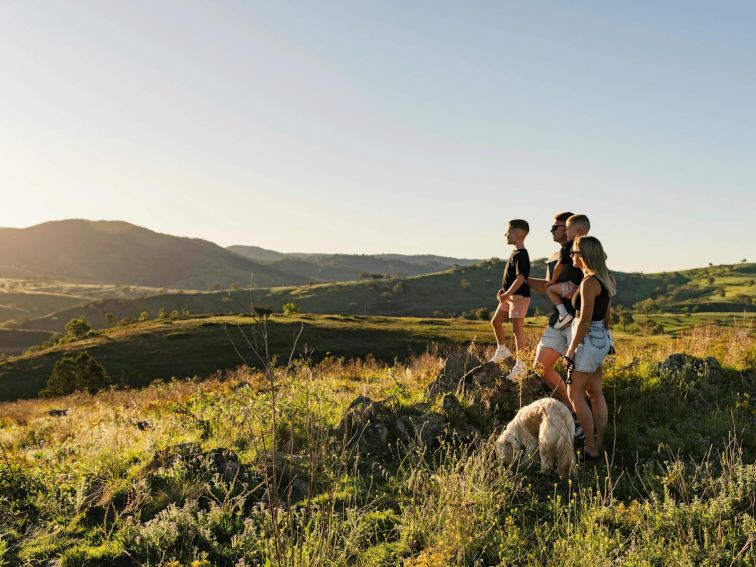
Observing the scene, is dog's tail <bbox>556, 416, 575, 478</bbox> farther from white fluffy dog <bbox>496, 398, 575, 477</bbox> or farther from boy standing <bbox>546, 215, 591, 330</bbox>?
boy standing <bbox>546, 215, 591, 330</bbox>

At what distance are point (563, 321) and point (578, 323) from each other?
0.68m

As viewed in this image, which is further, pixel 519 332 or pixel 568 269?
pixel 519 332

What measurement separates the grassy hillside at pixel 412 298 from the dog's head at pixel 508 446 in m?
122

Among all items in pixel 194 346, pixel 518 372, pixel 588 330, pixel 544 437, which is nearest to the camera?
pixel 544 437

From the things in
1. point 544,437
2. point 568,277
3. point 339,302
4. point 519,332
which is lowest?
point 339,302

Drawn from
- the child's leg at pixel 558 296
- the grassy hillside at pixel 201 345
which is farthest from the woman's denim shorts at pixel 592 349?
the grassy hillside at pixel 201 345

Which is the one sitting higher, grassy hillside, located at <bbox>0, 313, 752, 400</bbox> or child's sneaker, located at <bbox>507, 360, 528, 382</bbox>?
child's sneaker, located at <bbox>507, 360, 528, 382</bbox>

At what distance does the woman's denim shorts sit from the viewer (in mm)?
5605

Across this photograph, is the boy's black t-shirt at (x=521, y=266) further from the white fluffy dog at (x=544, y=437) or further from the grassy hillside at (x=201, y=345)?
the grassy hillside at (x=201, y=345)

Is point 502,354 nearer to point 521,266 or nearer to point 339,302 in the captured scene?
point 521,266

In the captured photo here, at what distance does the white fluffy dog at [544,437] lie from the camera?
520cm

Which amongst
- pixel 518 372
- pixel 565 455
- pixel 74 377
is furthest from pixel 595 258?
pixel 74 377

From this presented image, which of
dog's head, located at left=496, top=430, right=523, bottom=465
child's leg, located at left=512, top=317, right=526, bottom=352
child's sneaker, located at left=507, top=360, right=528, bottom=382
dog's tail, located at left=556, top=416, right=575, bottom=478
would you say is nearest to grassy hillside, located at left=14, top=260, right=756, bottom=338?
child's leg, located at left=512, top=317, right=526, bottom=352

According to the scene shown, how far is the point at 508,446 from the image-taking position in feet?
18.4
